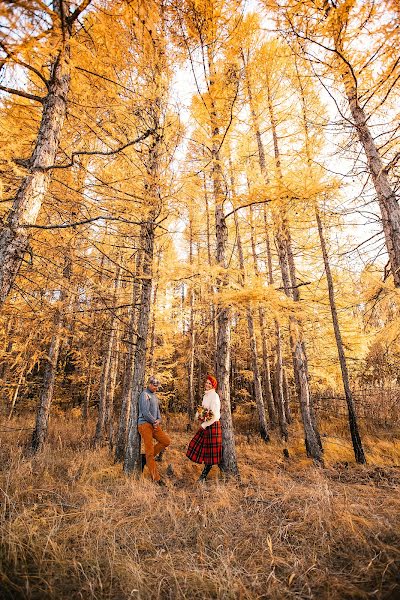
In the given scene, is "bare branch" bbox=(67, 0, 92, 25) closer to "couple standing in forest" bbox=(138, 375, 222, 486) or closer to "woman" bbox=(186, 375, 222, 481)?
"couple standing in forest" bbox=(138, 375, 222, 486)

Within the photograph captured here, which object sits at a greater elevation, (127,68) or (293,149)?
(293,149)

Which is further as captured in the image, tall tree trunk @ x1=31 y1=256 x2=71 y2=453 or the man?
tall tree trunk @ x1=31 y1=256 x2=71 y2=453

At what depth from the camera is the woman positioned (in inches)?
189

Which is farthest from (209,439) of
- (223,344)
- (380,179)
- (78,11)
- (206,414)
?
(78,11)

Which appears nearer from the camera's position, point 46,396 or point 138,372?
point 138,372

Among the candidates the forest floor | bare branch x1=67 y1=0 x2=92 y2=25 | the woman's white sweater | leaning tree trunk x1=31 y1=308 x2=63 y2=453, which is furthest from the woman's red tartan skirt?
bare branch x1=67 y1=0 x2=92 y2=25

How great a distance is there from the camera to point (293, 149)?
7.80 metres

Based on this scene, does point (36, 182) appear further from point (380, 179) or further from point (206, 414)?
point (380, 179)

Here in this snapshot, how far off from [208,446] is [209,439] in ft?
0.38

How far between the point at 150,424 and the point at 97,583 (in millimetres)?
3232

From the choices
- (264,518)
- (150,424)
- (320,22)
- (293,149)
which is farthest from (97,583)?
(293,149)

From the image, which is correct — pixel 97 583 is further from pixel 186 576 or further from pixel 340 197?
→ pixel 340 197

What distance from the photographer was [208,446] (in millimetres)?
4859

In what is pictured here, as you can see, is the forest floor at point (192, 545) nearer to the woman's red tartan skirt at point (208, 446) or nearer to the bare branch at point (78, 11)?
the woman's red tartan skirt at point (208, 446)
